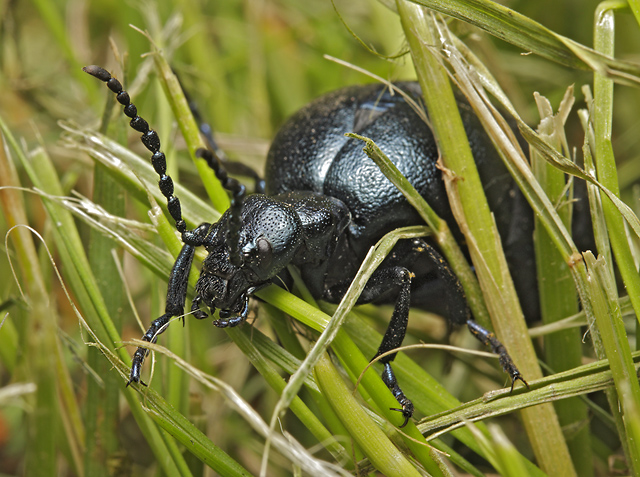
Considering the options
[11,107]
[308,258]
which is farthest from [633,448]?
[11,107]

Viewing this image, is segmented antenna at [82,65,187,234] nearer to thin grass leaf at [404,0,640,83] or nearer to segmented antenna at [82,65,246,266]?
segmented antenna at [82,65,246,266]

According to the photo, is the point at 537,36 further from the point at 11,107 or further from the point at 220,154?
the point at 11,107

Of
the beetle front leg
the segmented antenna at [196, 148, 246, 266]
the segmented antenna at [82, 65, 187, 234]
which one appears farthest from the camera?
the beetle front leg

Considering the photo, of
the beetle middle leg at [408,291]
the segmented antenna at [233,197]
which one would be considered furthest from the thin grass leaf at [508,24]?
the segmented antenna at [233,197]

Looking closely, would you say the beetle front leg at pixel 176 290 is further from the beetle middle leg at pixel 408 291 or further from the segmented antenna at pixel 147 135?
the beetle middle leg at pixel 408 291

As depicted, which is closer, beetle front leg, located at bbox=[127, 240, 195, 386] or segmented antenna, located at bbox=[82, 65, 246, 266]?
segmented antenna, located at bbox=[82, 65, 246, 266]

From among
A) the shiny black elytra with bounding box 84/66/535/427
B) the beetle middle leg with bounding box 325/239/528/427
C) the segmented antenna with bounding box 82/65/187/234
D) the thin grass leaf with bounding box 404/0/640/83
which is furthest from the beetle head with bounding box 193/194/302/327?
the thin grass leaf with bounding box 404/0/640/83

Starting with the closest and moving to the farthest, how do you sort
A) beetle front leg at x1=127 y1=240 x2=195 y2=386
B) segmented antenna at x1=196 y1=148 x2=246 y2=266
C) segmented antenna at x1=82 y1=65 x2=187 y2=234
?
segmented antenna at x1=196 y1=148 x2=246 y2=266, segmented antenna at x1=82 y1=65 x2=187 y2=234, beetle front leg at x1=127 y1=240 x2=195 y2=386
